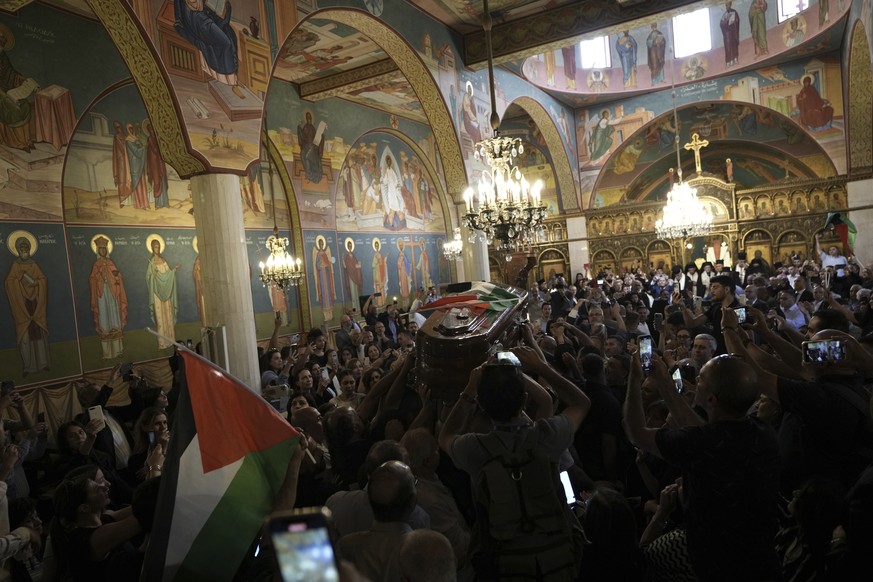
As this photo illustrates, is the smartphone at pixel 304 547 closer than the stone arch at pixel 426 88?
Yes

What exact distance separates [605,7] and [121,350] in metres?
10.6

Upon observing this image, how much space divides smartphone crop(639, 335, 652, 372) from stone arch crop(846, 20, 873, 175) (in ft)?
43.2

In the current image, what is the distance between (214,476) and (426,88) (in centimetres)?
957

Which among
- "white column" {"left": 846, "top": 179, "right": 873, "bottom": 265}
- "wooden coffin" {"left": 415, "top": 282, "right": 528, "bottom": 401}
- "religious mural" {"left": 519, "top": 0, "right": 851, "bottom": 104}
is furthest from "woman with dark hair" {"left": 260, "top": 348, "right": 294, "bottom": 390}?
"white column" {"left": 846, "top": 179, "right": 873, "bottom": 265}

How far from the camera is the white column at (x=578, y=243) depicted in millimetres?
20953

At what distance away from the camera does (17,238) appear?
27.8 feet

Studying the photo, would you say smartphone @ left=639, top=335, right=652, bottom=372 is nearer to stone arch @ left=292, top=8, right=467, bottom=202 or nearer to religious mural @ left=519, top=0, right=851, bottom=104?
stone arch @ left=292, top=8, right=467, bottom=202

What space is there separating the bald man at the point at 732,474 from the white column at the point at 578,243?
759 inches

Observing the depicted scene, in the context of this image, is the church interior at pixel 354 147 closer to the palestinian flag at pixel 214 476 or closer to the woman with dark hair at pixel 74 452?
the woman with dark hair at pixel 74 452

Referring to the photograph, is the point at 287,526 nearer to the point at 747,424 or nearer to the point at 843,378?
the point at 747,424

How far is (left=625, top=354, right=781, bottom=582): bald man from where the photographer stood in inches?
80.4

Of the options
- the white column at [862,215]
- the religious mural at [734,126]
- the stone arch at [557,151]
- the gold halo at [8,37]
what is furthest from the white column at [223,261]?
the white column at [862,215]

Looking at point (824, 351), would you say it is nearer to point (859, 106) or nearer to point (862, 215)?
point (859, 106)

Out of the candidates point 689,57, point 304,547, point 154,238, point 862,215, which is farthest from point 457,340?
point 862,215
